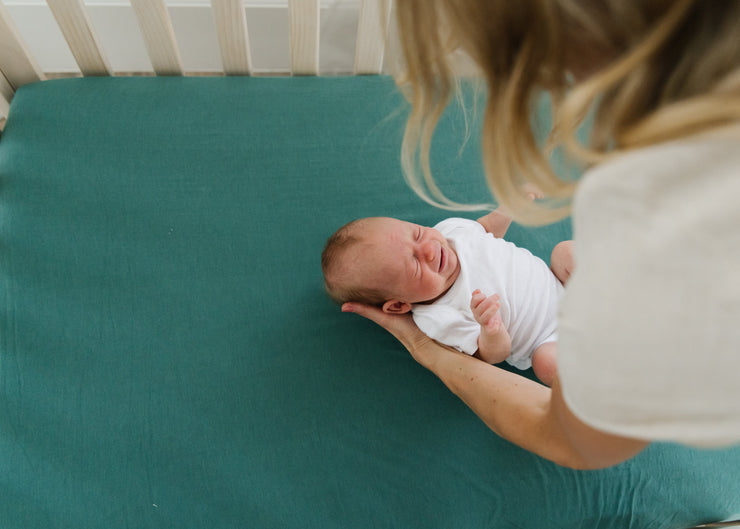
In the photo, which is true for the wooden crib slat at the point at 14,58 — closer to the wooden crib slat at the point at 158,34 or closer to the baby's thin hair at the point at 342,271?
the wooden crib slat at the point at 158,34

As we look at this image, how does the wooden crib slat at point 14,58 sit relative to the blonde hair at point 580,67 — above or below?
below

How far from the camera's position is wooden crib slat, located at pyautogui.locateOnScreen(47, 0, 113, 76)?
119cm

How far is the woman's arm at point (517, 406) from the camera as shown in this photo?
0.63m

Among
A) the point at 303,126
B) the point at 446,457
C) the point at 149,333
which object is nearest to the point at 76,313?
the point at 149,333

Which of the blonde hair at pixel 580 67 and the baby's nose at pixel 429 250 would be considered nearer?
the blonde hair at pixel 580 67

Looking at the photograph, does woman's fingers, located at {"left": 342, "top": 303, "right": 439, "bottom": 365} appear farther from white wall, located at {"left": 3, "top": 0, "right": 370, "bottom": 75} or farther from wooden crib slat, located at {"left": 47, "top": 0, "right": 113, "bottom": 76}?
white wall, located at {"left": 3, "top": 0, "right": 370, "bottom": 75}

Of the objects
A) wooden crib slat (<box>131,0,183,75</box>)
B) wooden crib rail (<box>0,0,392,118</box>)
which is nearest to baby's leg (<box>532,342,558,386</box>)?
wooden crib rail (<box>0,0,392,118</box>)

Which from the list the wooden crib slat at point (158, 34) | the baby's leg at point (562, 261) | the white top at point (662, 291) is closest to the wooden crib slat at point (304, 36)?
the wooden crib slat at point (158, 34)

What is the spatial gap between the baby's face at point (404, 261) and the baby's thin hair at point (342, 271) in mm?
16

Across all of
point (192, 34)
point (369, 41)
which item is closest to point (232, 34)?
point (369, 41)

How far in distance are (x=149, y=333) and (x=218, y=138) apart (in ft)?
1.52

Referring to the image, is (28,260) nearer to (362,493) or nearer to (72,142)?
(72,142)

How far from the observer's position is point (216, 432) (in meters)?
0.97

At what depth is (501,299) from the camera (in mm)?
1031
